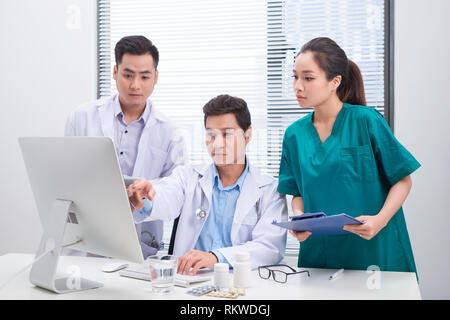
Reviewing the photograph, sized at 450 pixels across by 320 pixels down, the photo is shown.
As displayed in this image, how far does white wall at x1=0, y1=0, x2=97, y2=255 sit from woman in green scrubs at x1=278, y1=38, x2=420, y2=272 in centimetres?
189

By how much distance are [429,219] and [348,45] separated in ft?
3.76

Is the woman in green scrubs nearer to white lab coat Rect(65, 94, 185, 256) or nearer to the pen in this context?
the pen

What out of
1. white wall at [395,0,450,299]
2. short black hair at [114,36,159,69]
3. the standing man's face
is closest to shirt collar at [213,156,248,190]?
the standing man's face

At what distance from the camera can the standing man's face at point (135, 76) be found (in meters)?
2.00

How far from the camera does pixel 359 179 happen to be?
5.34 ft

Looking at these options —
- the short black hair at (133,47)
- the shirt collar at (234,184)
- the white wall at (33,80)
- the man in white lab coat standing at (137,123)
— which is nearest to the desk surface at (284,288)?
the shirt collar at (234,184)

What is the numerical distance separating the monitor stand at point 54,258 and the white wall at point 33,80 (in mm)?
1871

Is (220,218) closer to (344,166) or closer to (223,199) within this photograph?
(223,199)

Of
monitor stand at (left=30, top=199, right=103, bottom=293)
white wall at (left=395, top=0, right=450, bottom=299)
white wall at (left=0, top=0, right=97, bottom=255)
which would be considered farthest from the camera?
white wall at (left=0, top=0, right=97, bottom=255)

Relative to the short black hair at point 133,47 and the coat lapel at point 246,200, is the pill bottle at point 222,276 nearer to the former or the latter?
the coat lapel at point 246,200

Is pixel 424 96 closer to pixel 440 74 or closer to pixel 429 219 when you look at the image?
pixel 440 74

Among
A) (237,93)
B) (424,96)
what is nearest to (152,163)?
(237,93)

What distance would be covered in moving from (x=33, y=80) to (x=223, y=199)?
198cm

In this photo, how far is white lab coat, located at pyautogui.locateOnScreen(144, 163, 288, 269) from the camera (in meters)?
1.65
